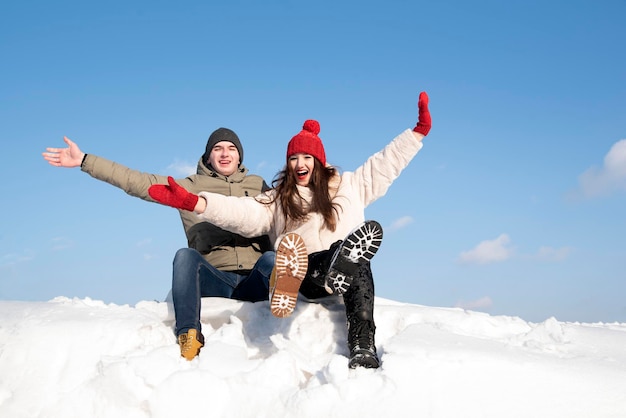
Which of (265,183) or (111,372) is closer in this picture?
(111,372)

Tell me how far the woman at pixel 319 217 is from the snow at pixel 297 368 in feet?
0.82

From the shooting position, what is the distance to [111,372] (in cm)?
292

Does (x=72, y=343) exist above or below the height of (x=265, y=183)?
below

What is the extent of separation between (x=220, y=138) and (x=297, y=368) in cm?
226

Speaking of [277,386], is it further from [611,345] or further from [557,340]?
[611,345]

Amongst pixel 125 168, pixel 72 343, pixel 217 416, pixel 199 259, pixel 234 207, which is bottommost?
pixel 217 416

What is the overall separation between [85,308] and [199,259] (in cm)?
86

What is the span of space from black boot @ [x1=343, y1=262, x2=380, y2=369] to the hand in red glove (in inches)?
47.4

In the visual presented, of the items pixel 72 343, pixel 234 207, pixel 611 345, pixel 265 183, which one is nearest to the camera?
pixel 72 343

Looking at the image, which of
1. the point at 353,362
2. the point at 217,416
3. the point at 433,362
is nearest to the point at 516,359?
the point at 433,362

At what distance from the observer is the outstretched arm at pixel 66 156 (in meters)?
3.93

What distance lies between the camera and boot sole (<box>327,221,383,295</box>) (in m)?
2.92

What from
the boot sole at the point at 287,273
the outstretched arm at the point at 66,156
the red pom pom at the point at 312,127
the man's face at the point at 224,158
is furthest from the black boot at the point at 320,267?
the outstretched arm at the point at 66,156

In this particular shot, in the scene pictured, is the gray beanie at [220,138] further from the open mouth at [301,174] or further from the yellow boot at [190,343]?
the yellow boot at [190,343]
